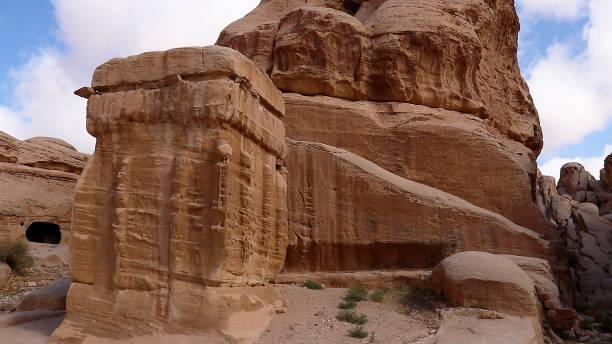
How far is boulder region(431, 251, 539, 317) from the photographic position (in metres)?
8.69

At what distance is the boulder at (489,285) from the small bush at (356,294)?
1518 millimetres

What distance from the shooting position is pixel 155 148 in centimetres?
852

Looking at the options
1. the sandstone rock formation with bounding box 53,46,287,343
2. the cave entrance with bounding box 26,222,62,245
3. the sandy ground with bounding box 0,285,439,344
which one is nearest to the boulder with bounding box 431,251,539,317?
the sandy ground with bounding box 0,285,439,344

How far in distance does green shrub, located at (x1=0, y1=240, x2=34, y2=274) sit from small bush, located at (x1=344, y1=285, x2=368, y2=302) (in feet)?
38.9

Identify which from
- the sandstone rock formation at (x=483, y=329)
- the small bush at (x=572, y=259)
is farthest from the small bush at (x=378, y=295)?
the small bush at (x=572, y=259)

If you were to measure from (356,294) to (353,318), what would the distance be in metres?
1.51

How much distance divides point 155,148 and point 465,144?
355 inches

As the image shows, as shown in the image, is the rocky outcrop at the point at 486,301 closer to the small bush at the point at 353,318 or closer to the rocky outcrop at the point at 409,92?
the small bush at the point at 353,318

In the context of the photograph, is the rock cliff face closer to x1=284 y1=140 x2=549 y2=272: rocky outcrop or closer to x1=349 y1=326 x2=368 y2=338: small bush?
x1=284 y1=140 x2=549 y2=272: rocky outcrop

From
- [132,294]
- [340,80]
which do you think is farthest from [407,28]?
[132,294]

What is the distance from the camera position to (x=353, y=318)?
8.55 m

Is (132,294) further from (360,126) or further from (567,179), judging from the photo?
(567,179)

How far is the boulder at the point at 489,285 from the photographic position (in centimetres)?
869

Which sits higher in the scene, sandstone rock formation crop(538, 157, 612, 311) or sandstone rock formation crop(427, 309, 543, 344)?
sandstone rock formation crop(538, 157, 612, 311)
